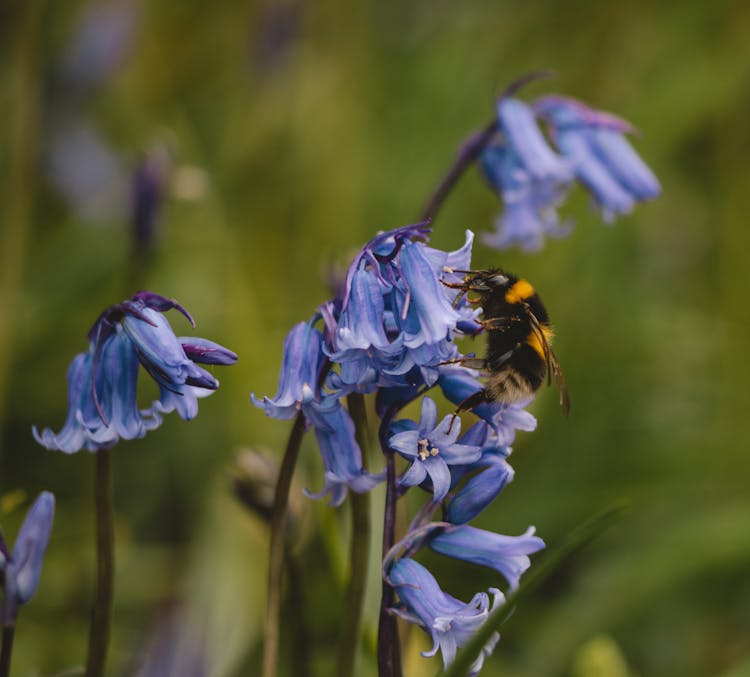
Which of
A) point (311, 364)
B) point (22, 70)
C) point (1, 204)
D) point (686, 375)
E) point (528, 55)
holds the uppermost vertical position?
point (528, 55)

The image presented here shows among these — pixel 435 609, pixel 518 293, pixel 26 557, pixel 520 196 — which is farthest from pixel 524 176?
pixel 26 557

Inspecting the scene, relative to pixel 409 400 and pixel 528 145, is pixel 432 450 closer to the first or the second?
pixel 409 400

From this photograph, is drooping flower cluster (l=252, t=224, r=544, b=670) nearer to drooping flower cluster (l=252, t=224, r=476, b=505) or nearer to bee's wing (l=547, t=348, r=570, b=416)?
drooping flower cluster (l=252, t=224, r=476, b=505)

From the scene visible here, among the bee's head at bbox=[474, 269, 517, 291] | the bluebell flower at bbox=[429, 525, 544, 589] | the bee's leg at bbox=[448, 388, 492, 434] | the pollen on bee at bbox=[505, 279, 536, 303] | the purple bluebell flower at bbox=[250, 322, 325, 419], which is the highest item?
the bee's head at bbox=[474, 269, 517, 291]

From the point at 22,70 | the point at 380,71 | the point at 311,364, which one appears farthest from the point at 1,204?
the point at 311,364

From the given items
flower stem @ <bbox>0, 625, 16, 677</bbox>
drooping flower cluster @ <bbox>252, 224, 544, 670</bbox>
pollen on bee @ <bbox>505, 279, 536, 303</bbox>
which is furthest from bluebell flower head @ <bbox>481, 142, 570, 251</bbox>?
flower stem @ <bbox>0, 625, 16, 677</bbox>

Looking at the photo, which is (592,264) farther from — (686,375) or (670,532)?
(670,532)

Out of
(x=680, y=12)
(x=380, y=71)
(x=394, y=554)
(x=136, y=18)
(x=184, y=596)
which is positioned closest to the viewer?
(x=394, y=554)
